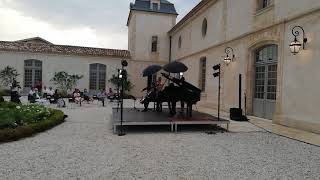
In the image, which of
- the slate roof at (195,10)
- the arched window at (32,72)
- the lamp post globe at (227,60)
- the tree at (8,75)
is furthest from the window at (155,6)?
the lamp post globe at (227,60)

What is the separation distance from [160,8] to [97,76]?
794 centimetres

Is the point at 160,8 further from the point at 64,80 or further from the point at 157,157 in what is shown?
the point at 157,157

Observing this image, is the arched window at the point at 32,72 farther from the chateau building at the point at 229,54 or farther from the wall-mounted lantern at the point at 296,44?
the wall-mounted lantern at the point at 296,44

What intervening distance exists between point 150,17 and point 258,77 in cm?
1604

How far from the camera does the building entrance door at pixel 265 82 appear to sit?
35.9 feet

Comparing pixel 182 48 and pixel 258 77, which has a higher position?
pixel 182 48

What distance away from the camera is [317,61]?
27.3ft

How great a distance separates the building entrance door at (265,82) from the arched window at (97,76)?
16.5 m

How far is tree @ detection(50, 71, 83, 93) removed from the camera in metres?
24.6

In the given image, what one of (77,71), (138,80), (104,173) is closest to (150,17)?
(138,80)

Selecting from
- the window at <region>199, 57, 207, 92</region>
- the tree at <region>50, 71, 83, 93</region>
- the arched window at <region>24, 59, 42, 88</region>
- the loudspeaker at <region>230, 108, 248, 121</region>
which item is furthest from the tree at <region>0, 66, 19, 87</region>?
the loudspeaker at <region>230, 108, 248, 121</region>

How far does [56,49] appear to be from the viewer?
25547 mm

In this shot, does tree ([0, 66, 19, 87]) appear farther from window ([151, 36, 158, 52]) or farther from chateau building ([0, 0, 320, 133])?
window ([151, 36, 158, 52])

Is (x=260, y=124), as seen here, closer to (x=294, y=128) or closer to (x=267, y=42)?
(x=294, y=128)
